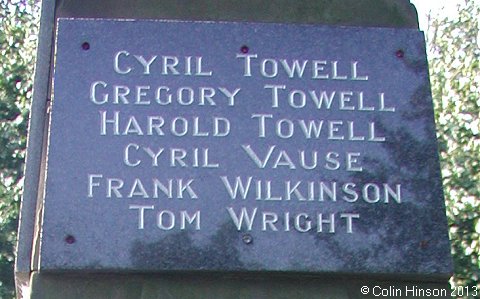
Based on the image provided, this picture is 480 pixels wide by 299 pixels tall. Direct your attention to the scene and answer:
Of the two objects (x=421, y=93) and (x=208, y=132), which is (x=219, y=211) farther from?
(x=421, y=93)

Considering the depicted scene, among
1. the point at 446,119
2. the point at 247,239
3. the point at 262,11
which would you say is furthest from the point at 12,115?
the point at 247,239

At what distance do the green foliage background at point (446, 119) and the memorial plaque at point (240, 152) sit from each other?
12.2ft

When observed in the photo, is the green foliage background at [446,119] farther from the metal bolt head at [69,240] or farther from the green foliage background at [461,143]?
the metal bolt head at [69,240]

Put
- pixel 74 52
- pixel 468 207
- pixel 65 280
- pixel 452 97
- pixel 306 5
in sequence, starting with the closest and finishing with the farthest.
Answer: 1. pixel 65 280
2. pixel 74 52
3. pixel 306 5
4. pixel 468 207
5. pixel 452 97

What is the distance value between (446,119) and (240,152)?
484 centimetres

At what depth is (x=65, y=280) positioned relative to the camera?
3.53 m

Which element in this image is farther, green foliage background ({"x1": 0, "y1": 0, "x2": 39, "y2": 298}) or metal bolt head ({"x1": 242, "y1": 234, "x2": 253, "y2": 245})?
green foliage background ({"x1": 0, "y1": 0, "x2": 39, "y2": 298})

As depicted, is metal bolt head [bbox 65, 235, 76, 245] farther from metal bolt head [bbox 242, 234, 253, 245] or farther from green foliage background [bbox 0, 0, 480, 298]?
green foliage background [bbox 0, 0, 480, 298]

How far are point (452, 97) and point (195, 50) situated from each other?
192 inches

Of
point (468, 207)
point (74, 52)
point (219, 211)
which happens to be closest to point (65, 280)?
point (219, 211)

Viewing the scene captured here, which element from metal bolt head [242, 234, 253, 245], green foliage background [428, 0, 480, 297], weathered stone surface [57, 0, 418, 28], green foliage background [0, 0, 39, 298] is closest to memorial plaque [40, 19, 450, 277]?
metal bolt head [242, 234, 253, 245]

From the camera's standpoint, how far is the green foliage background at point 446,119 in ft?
25.1

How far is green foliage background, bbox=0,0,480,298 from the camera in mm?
7652

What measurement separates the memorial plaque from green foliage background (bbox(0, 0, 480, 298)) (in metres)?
3.72
